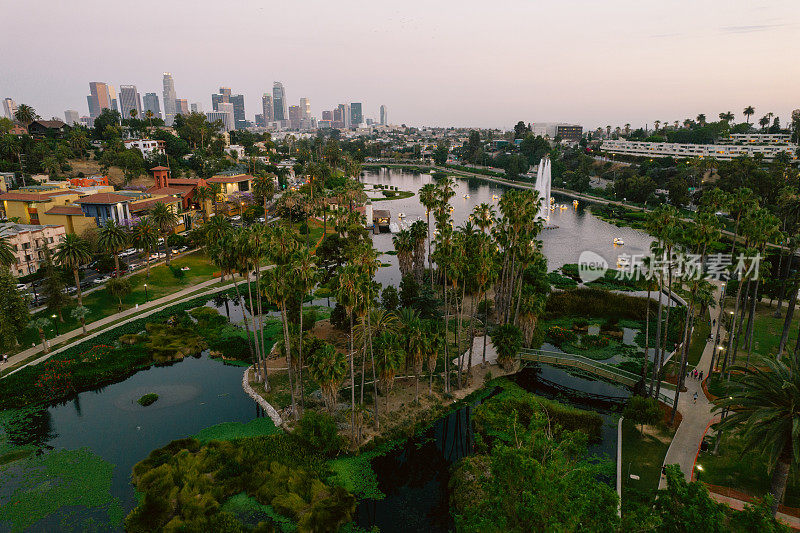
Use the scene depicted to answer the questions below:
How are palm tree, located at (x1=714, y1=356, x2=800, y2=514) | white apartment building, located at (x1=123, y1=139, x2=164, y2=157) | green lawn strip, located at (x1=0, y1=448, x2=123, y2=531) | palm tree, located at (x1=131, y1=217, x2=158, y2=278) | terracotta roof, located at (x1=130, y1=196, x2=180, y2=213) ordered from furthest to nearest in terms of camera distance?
white apartment building, located at (x1=123, y1=139, x2=164, y2=157) → terracotta roof, located at (x1=130, y1=196, x2=180, y2=213) → palm tree, located at (x1=131, y1=217, x2=158, y2=278) → green lawn strip, located at (x1=0, y1=448, x2=123, y2=531) → palm tree, located at (x1=714, y1=356, x2=800, y2=514)

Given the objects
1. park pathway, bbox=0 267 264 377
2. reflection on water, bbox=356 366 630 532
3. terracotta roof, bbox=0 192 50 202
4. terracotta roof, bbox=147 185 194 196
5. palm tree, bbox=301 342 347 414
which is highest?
terracotta roof, bbox=0 192 50 202

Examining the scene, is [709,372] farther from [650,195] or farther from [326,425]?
[650,195]

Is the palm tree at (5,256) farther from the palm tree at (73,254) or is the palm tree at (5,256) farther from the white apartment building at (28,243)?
the white apartment building at (28,243)

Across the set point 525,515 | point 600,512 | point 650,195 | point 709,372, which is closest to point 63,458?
point 525,515

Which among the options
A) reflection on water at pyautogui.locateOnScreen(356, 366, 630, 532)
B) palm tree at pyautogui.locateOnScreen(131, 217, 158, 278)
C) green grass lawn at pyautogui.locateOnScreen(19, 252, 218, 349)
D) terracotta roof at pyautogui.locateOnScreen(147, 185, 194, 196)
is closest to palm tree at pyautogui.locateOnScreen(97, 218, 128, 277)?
palm tree at pyautogui.locateOnScreen(131, 217, 158, 278)

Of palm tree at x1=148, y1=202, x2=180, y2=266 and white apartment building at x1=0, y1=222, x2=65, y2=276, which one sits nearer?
white apartment building at x1=0, y1=222, x2=65, y2=276

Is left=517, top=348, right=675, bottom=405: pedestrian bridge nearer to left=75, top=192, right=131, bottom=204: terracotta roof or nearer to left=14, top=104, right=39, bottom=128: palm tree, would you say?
left=75, top=192, right=131, bottom=204: terracotta roof

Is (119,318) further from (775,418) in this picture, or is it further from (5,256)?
(775,418)
